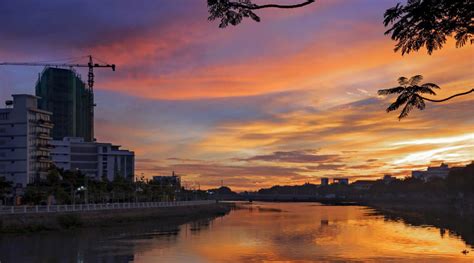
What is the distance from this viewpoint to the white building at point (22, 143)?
110 meters

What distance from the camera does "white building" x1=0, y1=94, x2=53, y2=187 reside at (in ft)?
360

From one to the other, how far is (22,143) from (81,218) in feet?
156

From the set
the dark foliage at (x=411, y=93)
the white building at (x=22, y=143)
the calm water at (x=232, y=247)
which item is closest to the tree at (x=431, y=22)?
the dark foliage at (x=411, y=93)

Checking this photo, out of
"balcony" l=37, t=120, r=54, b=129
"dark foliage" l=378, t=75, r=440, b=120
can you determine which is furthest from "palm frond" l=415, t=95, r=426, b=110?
"balcony" l=37, t=120, r=54, b=129

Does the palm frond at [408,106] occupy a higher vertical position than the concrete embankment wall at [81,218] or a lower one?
higher

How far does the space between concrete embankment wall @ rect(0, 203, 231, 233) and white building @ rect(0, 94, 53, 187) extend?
28.9 m

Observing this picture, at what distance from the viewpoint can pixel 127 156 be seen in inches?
7618

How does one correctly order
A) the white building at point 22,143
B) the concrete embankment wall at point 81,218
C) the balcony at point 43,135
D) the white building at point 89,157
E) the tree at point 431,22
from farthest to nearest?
the white building at point 89,157, the balcony at point 43,135, the white building at point 22,143, the concrete embankment wall at point 81,218, the tree at point 431,22

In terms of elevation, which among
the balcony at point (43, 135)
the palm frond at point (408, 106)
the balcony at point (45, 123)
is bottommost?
the palm frond at point (408, 106)

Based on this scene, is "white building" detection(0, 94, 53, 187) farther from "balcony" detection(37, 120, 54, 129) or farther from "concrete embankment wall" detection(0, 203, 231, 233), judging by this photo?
"concrete embankment wall" detection(0, 203, 231, 233)

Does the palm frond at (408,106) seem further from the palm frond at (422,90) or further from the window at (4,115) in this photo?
the window at (4,115)

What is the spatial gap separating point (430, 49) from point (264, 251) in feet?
128

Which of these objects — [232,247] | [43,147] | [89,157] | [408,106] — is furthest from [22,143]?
[408,106]

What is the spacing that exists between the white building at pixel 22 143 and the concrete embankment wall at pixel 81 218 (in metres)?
28.9
